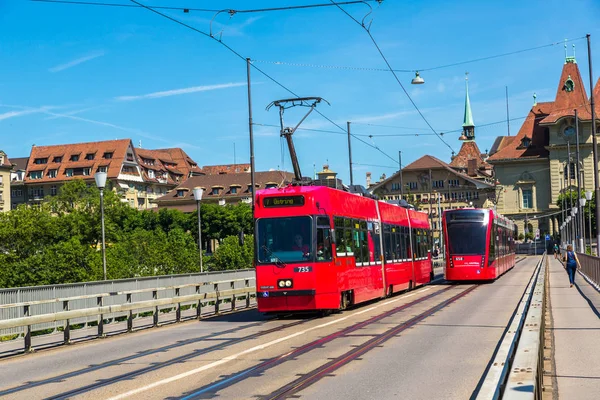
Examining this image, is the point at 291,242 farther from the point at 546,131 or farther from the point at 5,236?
the point at 546,131

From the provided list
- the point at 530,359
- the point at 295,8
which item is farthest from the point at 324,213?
the point at 530,359

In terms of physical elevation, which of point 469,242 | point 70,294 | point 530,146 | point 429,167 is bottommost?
point 70,294

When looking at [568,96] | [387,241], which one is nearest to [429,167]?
[568,96]

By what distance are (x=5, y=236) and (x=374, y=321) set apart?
7083 centimetres

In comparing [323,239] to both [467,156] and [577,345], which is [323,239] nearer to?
[577,345]

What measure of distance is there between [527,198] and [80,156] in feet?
248

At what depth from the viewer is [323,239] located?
20.9 m

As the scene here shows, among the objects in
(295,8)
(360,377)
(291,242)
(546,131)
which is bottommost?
(360,377)

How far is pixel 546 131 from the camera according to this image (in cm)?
13825

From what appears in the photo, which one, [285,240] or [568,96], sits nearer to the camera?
[285,240]

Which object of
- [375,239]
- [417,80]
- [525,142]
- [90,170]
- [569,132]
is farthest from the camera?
[90,170]

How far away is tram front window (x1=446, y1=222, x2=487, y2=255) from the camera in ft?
124

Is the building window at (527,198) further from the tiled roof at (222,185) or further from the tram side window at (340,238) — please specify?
the tram side window at (340,238)

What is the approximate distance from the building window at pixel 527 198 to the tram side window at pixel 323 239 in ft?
394
